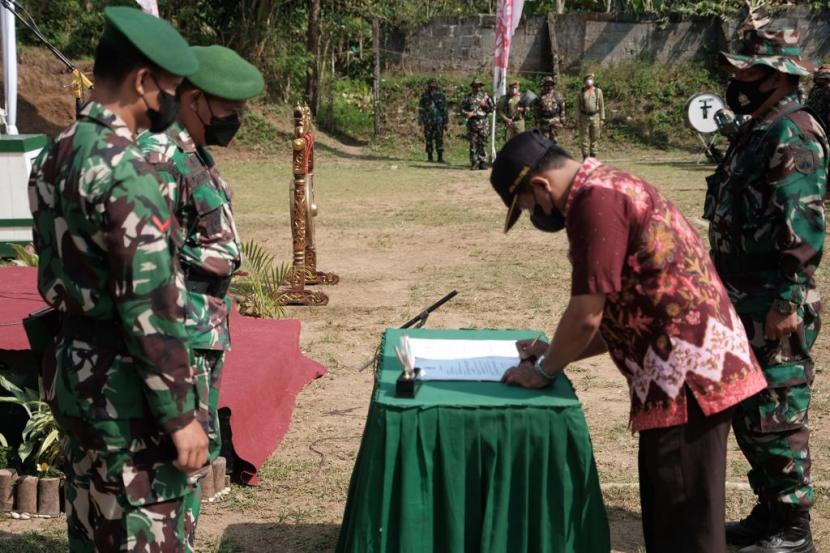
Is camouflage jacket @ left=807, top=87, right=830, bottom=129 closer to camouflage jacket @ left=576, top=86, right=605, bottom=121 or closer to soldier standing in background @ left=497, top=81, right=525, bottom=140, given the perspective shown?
camouflage jacket @ left=576, top=86, right=605, bottom=121

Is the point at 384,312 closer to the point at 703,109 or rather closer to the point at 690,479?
the point at 690,479

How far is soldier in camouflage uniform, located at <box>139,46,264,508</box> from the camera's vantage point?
2.99 meters

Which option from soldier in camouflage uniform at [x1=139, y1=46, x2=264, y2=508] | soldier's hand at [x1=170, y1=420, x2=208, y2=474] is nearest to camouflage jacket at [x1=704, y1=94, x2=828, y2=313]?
soldier in camouflage uniform at [x1=139, y1=46, x2=264, y2=508]

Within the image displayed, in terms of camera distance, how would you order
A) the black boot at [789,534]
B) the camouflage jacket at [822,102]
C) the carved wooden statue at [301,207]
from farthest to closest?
the camouflage jacket at [822,102]
the carved wooden statue at [301,207]
the black boot at [789,534]

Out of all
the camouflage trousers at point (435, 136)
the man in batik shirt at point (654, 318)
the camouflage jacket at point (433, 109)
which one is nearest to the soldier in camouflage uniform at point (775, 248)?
the man in batik shirt at point (654, 318)

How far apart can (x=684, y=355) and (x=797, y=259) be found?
3.05 ft

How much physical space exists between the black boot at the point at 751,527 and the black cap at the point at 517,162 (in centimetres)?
190

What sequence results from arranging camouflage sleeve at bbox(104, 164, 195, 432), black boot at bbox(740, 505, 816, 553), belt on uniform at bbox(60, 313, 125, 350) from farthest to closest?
1. black boot at bbox(740, 505, 816, 553)
2. belt on uniform at bbox(60, 313, 125, 350)
3. camouflage sleeve at bbox(104, 164, 195, 432)

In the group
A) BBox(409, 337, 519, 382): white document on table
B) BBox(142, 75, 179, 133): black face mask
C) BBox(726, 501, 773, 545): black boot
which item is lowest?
BBox(726, 501, 773, 545): black boot

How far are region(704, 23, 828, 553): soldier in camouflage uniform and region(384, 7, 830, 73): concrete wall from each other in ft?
75.3

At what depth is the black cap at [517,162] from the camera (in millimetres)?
2635

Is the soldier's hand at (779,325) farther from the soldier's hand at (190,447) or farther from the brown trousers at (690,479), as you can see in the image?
the soldier's hand at (190,447)

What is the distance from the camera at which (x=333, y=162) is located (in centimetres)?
2092

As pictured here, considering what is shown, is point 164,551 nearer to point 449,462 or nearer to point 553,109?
point 449,462
